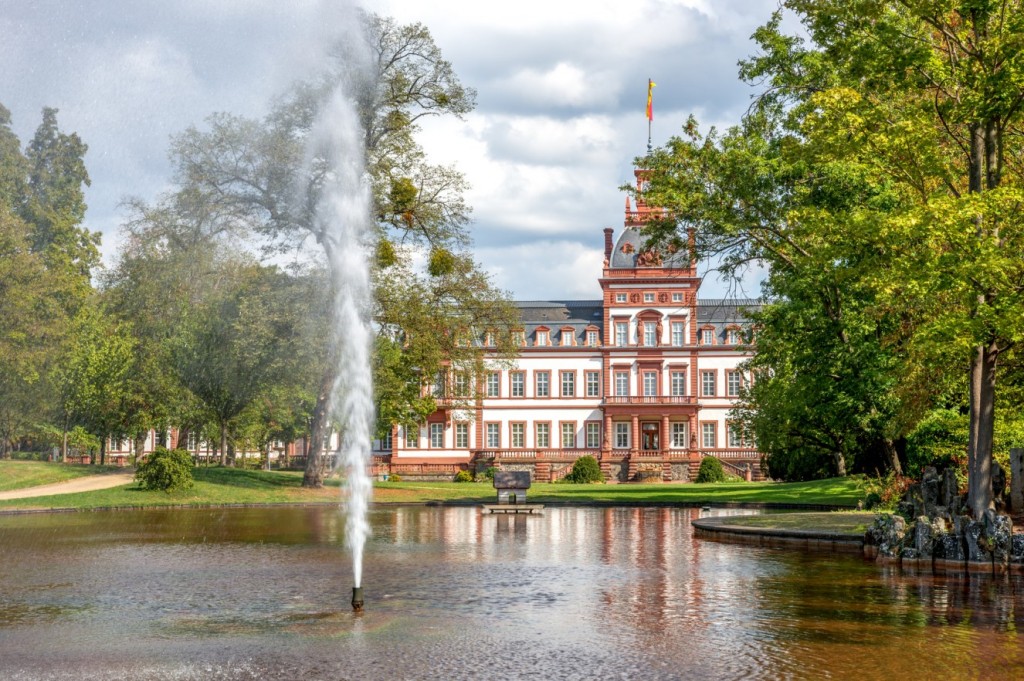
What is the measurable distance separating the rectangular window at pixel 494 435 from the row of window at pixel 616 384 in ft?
7.36

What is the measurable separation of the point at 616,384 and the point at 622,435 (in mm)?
3619

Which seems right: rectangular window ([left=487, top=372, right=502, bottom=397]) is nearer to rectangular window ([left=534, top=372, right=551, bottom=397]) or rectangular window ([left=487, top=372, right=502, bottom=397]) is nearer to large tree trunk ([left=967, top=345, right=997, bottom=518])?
rectangular window ([left=534, top=372, right=551, bottom=397])

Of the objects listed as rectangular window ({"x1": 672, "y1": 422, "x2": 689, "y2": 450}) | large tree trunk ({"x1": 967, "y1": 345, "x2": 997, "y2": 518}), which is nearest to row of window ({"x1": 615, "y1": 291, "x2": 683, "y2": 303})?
rectangular window ({"x1": 672, "y1": 422, "x2": 689, "y2": 450})

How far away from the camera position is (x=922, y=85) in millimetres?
19578

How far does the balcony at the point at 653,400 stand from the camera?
7038cm

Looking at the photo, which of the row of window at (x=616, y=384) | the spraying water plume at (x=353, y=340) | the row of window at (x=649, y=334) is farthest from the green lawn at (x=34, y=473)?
the row of window at (x=649, y=334)

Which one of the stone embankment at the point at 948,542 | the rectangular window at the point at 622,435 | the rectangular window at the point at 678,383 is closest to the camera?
the stone embankment at the point at 948,542

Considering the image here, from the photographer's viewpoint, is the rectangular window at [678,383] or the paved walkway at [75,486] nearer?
the paved walkway at [75,486]

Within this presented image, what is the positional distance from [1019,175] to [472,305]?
24.6m

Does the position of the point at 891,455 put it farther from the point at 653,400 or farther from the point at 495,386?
the point at 495,386

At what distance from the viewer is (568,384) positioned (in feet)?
239

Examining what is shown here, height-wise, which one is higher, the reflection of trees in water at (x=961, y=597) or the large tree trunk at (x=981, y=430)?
the large tree trunk at (x=981, y=430)

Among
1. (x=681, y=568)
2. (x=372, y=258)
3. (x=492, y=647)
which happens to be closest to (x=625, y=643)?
(x=492, y=647)

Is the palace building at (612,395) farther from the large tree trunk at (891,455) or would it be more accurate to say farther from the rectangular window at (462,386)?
the large tree trunk at (891,455)
